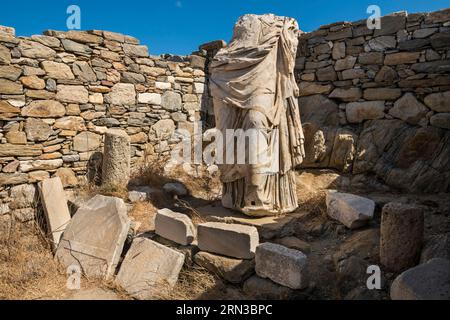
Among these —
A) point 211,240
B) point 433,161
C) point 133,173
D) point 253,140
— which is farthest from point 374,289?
point 133,173

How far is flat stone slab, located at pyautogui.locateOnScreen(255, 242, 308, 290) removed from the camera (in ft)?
8.64

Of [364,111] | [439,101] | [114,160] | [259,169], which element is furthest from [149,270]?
[439,101]

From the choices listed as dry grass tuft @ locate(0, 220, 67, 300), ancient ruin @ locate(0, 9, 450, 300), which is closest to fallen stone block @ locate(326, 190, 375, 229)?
ancient ruin @ locate(0, 9, 450, 300)

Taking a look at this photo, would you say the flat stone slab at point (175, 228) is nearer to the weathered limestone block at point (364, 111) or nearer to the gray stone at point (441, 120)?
the weathered limestone block at point (364, 111)

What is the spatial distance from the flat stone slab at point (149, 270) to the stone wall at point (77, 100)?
103 inches

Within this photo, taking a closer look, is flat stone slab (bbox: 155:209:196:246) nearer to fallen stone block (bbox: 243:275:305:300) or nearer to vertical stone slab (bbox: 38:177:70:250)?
fallen stone block (bbox: 243:275:305:300)

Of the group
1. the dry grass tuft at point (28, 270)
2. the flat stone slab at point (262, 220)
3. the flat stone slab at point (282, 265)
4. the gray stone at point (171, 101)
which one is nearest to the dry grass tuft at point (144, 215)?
the flat stone slab at point (262, 220)

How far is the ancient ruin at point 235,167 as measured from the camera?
294 cm

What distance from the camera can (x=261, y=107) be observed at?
371 centimetres

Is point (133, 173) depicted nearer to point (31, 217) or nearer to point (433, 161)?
point (31, 217)

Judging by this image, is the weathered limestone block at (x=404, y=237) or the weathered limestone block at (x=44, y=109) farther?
the weathered limestone block at (x=44, y=109)

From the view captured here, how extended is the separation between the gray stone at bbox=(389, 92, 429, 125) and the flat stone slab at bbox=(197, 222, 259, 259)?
165 inches

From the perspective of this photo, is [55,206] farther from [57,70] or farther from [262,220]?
[262,220]

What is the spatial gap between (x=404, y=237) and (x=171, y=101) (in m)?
5.09
